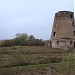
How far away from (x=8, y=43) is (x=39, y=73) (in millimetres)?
27021

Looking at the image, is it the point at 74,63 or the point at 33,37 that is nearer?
the point at 74,63

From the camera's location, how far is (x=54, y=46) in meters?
39.4

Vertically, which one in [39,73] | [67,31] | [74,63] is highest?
[67,31]

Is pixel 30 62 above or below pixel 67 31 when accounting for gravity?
below

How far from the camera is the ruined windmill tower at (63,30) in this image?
38697 mm

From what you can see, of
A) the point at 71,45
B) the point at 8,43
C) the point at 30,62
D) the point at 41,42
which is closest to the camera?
the point at 30,62

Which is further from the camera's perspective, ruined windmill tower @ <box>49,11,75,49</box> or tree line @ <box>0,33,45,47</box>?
tree line @ <box>0,33,45,47</box>

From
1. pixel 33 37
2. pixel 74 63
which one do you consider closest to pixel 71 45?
pixel 33 37

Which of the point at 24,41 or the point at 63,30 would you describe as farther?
the point at 24,41

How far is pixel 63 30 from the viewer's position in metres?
39.3

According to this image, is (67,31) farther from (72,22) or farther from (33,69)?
(33,69)

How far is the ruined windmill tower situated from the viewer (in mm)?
38697

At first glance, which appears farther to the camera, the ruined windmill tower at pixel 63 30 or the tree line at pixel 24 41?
the tree line at pixel 24 41

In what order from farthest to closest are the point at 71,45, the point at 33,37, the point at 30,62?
1. the point at 33,37
2. the point at 71,45
3. the point at 30,62
